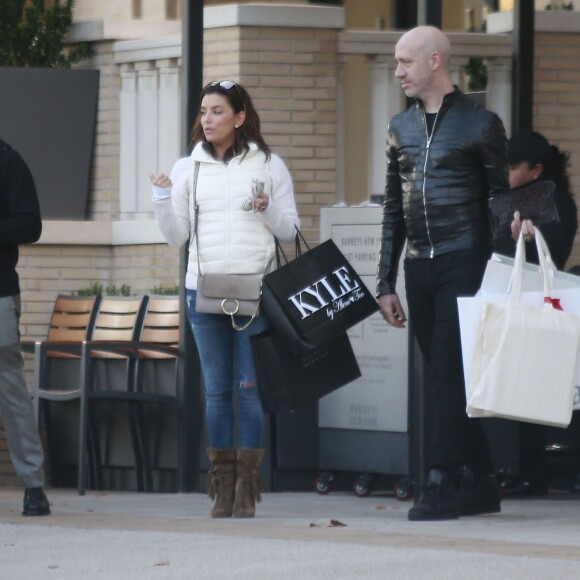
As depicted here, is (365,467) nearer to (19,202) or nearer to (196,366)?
(196,366)

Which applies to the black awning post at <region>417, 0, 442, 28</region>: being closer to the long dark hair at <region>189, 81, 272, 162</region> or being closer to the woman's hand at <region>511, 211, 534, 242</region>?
the long dark hair at <region>189, 81, 272, 162</region>

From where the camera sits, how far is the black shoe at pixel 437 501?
789 centimetres

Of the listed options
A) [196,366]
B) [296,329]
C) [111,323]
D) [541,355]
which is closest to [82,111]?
[111,323]

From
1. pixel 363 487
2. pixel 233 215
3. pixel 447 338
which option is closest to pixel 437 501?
pixel 447 338

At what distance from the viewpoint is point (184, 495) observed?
983 cm

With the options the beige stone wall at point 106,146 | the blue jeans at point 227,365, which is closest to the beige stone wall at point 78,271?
the beige stone wall at point 106,146

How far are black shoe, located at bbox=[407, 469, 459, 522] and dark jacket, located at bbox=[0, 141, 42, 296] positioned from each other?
188 centimetres

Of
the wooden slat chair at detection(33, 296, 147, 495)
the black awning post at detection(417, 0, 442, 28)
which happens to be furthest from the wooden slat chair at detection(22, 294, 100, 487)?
the black awning post at detection(417, 0, 442, 28)

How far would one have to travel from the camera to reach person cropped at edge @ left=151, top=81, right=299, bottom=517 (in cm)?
800

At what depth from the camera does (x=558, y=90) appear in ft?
35.5

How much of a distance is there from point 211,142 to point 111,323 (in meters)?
2.83

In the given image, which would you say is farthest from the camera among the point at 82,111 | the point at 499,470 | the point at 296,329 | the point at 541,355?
the point at 82,111

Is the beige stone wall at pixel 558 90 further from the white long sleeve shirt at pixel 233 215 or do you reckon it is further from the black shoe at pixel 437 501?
the black shoe at pixel 437 501

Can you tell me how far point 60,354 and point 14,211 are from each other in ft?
9.08
